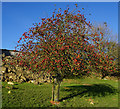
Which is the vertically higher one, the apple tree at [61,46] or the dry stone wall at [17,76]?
the apple tree at [61,46]

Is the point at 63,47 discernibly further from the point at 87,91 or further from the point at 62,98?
the point at 87,91

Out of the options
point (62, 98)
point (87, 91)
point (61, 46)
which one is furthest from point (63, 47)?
point (87, 91)

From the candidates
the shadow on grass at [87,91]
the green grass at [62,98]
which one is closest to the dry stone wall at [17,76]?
the green grass at [62,98]

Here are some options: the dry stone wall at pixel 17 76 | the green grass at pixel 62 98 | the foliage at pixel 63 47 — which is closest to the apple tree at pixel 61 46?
the foliage at pixel 63 47

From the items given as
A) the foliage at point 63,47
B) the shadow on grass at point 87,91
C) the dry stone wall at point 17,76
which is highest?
the foliage at point 63,47

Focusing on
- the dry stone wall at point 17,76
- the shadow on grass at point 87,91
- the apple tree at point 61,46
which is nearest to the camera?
the apple tree at point 61,46

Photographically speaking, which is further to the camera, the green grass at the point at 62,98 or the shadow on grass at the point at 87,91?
the shadow on grass at the point at 87,91

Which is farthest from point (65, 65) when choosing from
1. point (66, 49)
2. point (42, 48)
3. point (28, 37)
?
point (28, 37)

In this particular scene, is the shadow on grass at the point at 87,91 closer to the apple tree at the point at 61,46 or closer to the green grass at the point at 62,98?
the green grass at the point at 62,98

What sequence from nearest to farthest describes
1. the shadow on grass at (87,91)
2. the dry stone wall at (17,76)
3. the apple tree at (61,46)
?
the apple tree at (61,46) → the shadow on grass at (87,91) → the dry stone wall at (17,76)

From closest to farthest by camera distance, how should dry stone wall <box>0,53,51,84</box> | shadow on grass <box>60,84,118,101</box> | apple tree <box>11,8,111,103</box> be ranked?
1. apple tree <box>11,8,111,103</box>
2. shadow on grass <box>60,84,118,101</box>
3. dry stone wall <box>0,53,51,84</box>

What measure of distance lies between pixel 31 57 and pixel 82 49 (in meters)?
4.20

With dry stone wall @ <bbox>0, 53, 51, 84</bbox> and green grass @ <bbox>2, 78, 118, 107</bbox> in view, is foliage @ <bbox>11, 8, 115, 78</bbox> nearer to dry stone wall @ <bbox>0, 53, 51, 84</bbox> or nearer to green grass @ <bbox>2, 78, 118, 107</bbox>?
green grass @ <bbox>2, 78, 118, 107</bbox>

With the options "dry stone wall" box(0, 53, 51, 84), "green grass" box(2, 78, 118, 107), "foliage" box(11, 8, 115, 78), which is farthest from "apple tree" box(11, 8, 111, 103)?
"dry stone wall" box(0, 53, 51, 84)
